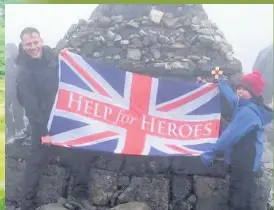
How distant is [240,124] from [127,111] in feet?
3.42

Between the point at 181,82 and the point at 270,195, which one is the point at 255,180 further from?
the point at 181,82

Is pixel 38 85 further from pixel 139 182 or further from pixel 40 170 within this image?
pixel 139 182

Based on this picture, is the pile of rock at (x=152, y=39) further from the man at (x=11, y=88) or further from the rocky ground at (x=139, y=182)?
the rocky ground at (x=139, y=182)

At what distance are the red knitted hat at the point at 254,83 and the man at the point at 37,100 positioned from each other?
165 centimetres

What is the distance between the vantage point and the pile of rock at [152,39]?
5.01m

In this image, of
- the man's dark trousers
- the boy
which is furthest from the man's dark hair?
the boy

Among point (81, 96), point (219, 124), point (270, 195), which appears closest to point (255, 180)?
point (270, 195)

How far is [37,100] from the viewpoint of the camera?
16.4 feet

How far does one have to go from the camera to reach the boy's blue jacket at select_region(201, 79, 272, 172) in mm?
4773

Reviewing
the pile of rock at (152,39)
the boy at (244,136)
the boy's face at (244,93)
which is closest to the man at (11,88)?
the pile of rock at (152,39)

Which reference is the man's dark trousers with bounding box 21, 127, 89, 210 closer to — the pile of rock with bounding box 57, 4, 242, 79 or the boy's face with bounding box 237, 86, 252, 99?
the pile of rock with bounding box 57, 4, 242, 79

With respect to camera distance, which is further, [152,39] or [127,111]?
[152,39]

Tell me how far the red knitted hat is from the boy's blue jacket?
11 cm

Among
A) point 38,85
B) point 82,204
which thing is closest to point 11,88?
point 38,85
